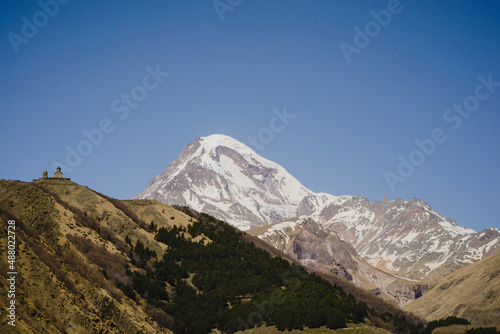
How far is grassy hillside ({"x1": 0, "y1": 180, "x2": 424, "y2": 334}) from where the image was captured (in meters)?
80.2

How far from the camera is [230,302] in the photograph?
405ft

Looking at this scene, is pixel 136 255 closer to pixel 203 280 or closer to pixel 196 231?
pixel 203 280

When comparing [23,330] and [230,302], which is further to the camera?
[230,302]

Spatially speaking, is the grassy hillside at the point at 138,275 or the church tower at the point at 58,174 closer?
the grassy hillside at the point at 138,275

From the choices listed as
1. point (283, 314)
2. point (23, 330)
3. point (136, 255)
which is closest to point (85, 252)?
point (136, 255)

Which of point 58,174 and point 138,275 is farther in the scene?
point 58,174

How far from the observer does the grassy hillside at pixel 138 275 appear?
8019 cm

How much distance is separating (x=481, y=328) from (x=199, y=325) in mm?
65284

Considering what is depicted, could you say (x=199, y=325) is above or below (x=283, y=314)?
below

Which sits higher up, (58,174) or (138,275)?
(58,174)

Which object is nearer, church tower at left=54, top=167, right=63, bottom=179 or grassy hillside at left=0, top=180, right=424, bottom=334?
grassy hillside at left=0, top=180, right=424, bottom=334

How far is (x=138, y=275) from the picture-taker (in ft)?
385

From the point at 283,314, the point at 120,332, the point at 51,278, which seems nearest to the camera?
the point at 51,278

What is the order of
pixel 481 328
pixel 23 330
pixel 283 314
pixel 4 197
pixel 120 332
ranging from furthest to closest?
pixel 481 328
pixel 4 197
pixel 283 314
pixel 120 332
pixel 23 330
